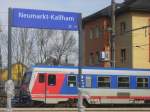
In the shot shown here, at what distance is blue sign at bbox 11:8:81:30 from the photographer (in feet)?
74.8

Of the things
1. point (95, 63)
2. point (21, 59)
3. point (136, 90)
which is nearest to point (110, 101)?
point (136, 90)

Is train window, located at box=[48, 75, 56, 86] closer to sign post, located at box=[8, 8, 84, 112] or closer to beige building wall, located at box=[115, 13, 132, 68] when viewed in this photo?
sign post, located at box=[8, 8, 84, 112]

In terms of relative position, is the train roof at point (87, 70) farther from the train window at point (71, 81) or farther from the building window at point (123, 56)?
the building window at point (123, 56)

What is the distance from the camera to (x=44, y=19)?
2320cm

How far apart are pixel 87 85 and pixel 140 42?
17.1 m

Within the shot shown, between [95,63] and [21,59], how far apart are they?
13.4 meters

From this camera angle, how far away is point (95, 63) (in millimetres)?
60719

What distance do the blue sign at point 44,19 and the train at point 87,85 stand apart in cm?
1054

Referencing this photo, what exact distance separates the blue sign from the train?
10536mm

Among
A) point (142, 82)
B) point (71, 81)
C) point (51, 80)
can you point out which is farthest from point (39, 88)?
point (142, 82)

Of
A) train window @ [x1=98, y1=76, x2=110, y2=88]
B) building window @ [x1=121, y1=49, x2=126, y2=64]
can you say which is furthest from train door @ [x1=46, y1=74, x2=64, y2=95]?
building window @ [x1=121, y1=49, x2=126, y2=64]

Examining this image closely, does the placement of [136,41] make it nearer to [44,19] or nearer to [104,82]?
[104,82]

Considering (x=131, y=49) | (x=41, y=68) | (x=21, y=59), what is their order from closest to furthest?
(x=41, y=68), (x=131, y=49), (x=21, y=59)

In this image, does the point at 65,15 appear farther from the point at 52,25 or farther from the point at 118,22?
the point at 118,22
